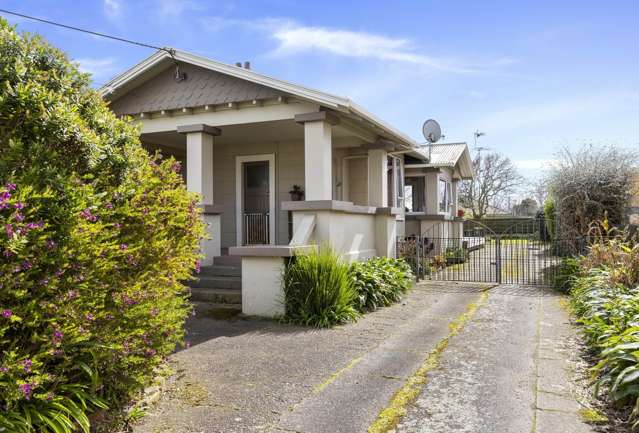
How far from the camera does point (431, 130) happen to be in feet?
53.1

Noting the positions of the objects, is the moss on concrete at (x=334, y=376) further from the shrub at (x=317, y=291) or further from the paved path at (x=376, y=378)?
the shrub at (x=317, y=291)

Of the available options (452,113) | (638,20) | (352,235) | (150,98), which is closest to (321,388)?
(352,235)

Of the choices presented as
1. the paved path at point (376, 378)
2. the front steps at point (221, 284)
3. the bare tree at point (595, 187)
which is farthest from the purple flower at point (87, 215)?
the bare tree at point (595, 187)

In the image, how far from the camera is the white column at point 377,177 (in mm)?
11000

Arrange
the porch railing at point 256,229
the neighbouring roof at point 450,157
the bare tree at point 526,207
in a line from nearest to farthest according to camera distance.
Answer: the porch railing at point 256,229
the neighbouring roof at point 450,157
the bare tree at point 526,207

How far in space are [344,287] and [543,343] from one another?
2.77m

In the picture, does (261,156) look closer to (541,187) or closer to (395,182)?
(395,182)

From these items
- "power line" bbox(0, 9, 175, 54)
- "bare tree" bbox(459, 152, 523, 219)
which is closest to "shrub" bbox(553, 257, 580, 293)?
"power line" bbox(0, 9, 175, 54)

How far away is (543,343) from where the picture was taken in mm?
5672

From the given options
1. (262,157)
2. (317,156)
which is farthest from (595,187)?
(262,157)

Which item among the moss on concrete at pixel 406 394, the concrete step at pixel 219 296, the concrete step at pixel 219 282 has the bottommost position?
the moss on concrete at pixel 406 394

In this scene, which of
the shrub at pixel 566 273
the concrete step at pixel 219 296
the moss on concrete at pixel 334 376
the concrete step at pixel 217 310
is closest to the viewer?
the moss on concrete at pixel 334 376

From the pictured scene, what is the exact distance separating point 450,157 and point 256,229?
855cm

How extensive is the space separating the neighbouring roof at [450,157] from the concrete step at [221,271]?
8.79m
